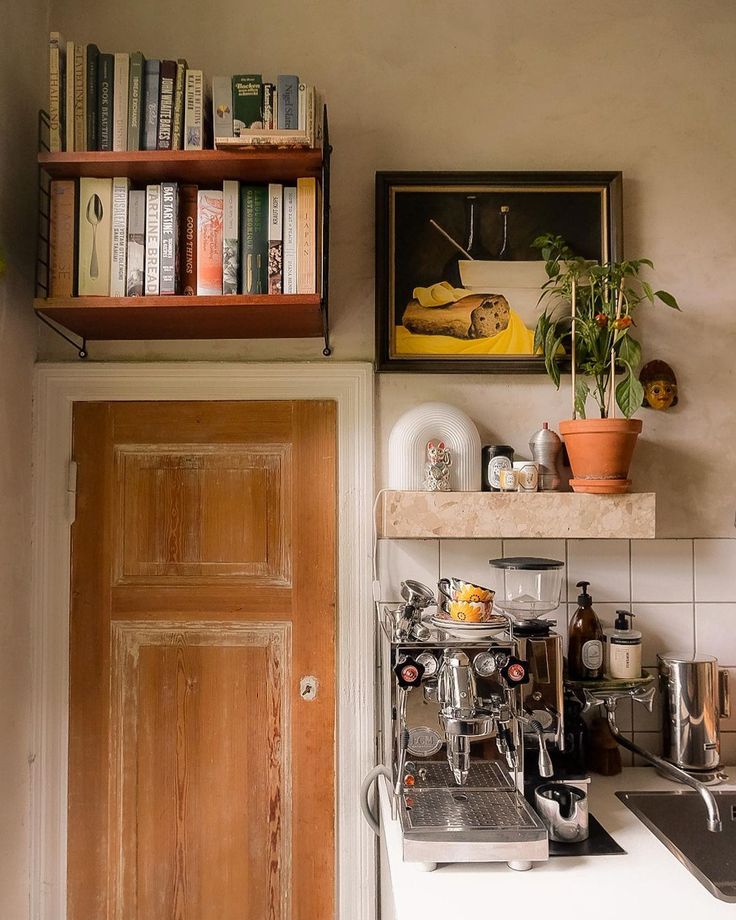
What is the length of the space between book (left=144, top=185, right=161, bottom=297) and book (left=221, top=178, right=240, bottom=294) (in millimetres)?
148

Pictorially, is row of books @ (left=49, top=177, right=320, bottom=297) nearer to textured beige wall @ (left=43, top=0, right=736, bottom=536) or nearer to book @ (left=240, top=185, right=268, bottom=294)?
book @ (left=240, top=185, right=268, bottom=294)

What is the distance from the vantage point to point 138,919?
5.75 feet

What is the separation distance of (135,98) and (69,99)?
0.47 ft

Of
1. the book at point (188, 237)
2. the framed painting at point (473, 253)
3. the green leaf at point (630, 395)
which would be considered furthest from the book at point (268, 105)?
the green leaf at point (630, 395)

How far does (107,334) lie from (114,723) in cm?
98

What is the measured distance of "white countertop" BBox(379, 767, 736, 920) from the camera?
115 centimetres

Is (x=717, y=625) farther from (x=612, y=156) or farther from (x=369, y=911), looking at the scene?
(x=612, y=156)

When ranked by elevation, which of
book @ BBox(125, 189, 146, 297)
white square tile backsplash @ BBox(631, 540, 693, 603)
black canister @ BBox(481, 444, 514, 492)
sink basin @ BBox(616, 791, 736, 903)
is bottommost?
sink basin @ BBox(616, 791, 736, 903)

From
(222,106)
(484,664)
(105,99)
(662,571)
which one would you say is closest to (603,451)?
(662,571)

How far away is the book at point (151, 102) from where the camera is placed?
1.61m

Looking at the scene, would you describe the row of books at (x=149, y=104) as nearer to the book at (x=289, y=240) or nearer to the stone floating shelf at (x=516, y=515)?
the book at (x=289, y=240)

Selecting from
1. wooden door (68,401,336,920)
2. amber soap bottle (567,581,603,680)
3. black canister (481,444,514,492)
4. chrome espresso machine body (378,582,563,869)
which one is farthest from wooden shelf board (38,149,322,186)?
amber soap bottle (567,581,603,680)

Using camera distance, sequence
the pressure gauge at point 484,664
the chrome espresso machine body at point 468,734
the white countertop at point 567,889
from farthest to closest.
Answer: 1. the pressure gauge at point 484,664
2. the chrome espresso machine body at point 468,734
3. the white countertop at point 567,889

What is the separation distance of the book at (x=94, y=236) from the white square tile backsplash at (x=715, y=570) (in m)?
1.60
